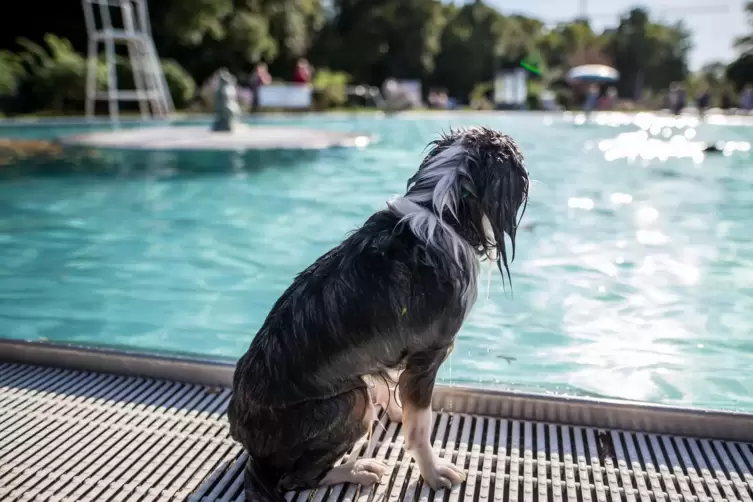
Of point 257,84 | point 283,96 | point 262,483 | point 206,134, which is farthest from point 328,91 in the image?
point 262,483

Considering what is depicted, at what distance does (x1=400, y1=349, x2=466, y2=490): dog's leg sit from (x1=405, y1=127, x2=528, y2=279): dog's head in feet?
1.85

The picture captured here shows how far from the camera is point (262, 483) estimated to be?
2.82 meters

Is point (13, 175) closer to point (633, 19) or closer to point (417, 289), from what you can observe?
point (417, 289)

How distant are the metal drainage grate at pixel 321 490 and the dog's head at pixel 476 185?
1.12m

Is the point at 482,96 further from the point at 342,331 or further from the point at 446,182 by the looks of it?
the point at 342,331

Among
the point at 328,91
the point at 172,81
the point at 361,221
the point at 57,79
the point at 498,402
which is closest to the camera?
the point at 498,402

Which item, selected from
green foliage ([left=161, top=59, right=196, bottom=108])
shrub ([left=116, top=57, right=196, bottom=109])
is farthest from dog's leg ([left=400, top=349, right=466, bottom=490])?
green foliage ([left=161, top=59, right=196, bottom=108])

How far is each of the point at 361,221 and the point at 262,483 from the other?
6.97 m

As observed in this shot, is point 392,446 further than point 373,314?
Yes

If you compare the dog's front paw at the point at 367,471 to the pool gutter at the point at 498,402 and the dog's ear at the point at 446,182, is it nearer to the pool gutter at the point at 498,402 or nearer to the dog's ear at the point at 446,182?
the pool gutter at the point at 498,402

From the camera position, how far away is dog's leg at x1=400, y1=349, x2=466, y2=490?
2.85 metres

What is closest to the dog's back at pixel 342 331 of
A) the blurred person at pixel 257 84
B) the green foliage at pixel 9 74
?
the green foliage at pixel 9 74

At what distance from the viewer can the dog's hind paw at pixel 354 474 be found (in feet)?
9.84

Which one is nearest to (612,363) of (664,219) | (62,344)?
(62,344)
